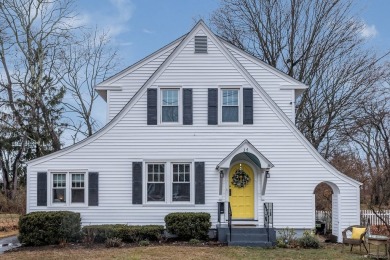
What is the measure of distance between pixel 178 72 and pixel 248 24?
14307 millimetres

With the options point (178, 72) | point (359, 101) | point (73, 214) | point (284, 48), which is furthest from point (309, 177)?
point (284, 48)

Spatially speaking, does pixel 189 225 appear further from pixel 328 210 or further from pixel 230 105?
pixel 328 210

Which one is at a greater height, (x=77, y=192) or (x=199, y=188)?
(x=199, y=188)

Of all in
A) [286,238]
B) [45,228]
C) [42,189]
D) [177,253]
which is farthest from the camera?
[42,189]

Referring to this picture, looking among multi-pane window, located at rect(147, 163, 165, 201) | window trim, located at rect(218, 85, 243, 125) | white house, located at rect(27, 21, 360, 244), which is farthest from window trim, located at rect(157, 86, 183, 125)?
multi-pane window, located at rect(147, 163, 165, 201)

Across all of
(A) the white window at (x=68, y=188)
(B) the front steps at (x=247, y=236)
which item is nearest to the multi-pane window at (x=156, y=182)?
(A) the white window at (x=68, y=188)

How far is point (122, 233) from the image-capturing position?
15938 millimetres

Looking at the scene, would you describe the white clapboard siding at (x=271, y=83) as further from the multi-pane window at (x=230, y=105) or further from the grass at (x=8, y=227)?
the grass at (x=8, y=227)

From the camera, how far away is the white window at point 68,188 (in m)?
17.4

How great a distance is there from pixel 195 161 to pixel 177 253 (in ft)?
15.3

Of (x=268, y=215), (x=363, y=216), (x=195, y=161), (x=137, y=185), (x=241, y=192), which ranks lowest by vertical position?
(x=363, y=216)

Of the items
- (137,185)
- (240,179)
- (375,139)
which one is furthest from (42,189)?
(375,139)

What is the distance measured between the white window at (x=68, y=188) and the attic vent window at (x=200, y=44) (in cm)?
636

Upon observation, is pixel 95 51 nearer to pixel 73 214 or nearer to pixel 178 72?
pixel 178 72
